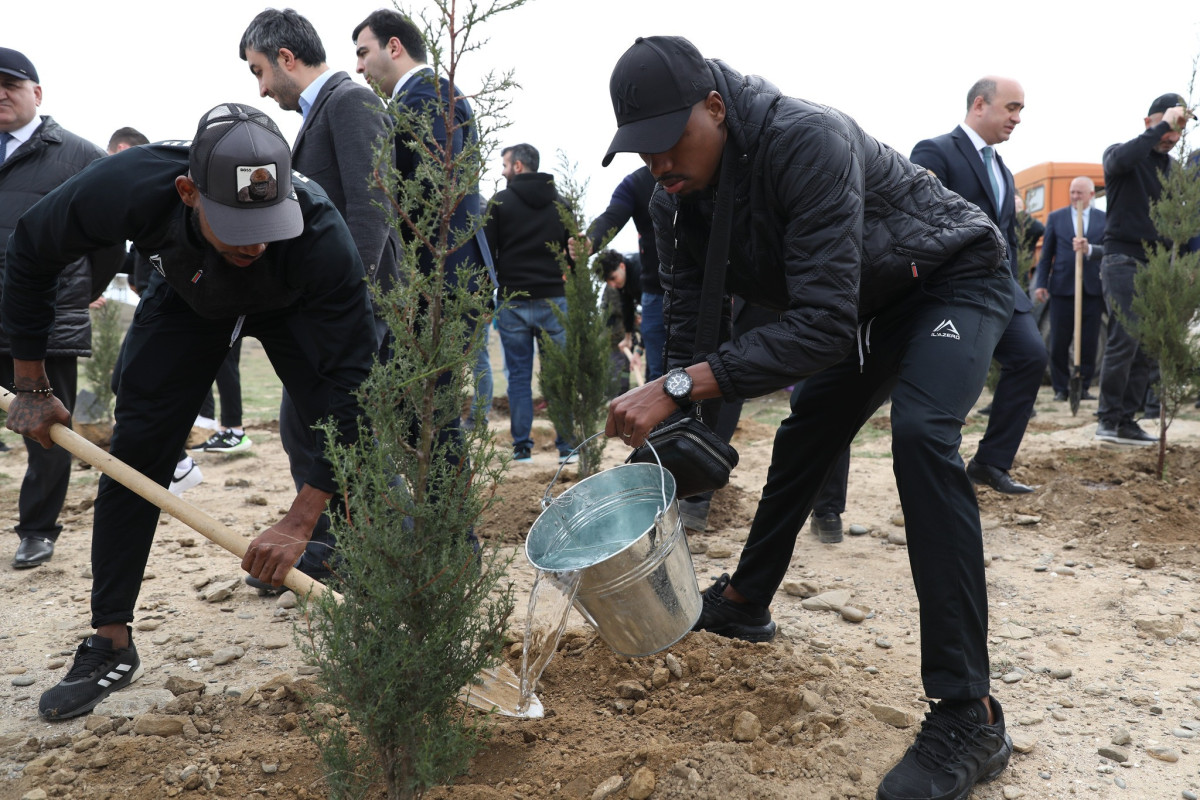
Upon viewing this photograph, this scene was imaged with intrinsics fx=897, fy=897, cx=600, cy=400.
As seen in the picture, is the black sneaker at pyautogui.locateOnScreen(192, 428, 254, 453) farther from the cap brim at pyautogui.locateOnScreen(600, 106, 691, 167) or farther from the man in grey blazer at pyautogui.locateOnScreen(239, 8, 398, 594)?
the cap brim at pyautogui.locateOnScreen(600, 106, 691, 167)

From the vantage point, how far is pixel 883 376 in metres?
3.12

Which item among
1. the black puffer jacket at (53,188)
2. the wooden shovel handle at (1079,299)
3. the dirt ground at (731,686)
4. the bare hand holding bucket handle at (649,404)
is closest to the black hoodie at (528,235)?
the dirt ground at (731,686)

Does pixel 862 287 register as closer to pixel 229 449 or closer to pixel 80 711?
pixel 80 711

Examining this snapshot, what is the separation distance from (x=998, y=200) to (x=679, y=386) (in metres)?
3.98

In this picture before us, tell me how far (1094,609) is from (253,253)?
12.6 feet

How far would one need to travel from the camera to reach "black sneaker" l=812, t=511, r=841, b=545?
516cm

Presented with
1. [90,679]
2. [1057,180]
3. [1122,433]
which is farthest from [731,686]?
[1057,180]

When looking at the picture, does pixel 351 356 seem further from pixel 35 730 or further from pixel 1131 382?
pixel 1131 382

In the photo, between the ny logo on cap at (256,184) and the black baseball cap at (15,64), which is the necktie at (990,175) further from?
the black baseball cap at (15,64)

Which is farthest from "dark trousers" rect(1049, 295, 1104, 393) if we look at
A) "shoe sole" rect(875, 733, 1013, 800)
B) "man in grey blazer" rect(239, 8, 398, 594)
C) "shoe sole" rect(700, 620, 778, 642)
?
"man in grey blazer" rect(239, 8, 398, 594)

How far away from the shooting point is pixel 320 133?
4.14m

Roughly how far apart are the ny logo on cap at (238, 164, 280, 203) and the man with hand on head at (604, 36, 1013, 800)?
101 centimetres

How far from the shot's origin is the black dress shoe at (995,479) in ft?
18.5

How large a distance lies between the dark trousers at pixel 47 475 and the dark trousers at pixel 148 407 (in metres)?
1.75
